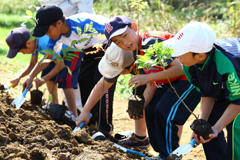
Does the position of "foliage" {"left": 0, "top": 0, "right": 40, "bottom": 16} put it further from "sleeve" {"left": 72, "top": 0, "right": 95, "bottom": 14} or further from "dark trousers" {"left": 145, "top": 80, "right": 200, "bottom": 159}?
"dark trousers" {"left": 145, "top": 80, "right": 200, "bottom": 159}

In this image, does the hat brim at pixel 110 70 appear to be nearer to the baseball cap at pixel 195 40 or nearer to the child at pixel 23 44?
the baseball cap at pixel 195 40

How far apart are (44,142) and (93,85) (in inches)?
58.3

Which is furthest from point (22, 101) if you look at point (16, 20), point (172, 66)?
point (16, 20)

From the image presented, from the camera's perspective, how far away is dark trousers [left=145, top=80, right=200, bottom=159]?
3219 mm

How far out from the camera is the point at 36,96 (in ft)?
14.0

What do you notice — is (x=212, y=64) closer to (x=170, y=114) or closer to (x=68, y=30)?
(x=170, y=114)

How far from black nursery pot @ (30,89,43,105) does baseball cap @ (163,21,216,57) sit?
221 cm

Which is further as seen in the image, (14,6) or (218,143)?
(14,6)

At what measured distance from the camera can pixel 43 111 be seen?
13.4 ft

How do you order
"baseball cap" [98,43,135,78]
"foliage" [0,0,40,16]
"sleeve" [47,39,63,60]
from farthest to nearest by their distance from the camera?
1. "foliage" [0,0,40,16]
2. "sleeve" [47,39,63,60]
3. "baseball cap" [98,43,135,78]

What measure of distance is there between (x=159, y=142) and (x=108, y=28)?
1.18m

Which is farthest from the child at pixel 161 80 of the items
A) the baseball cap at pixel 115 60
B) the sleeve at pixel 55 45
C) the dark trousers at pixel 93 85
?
the sleeve at pixel 55 45

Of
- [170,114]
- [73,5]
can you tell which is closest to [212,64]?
[170,114]

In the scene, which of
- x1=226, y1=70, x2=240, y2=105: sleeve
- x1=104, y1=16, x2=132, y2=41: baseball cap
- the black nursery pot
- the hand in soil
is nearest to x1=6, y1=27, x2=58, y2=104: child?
the black nursery pot
